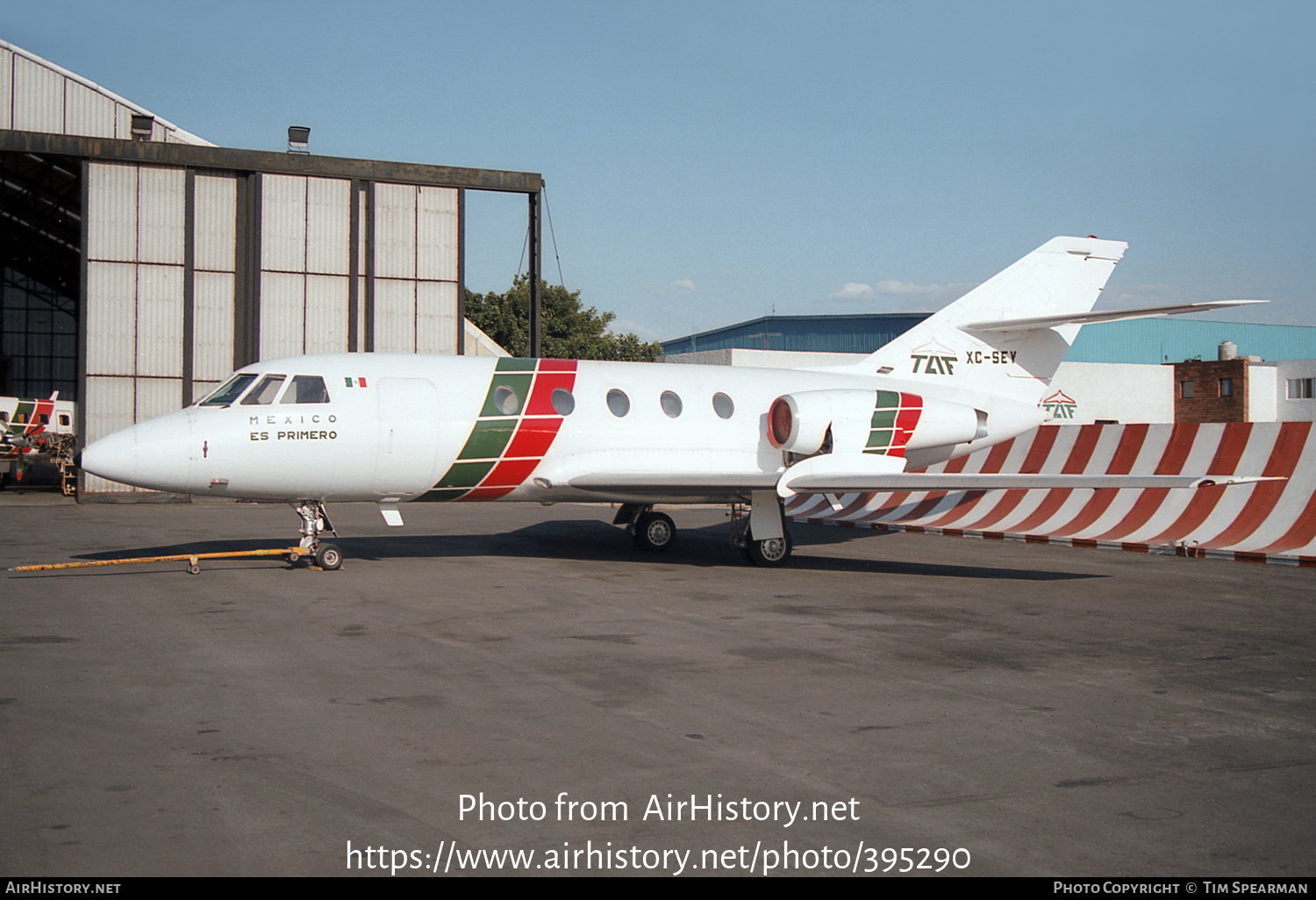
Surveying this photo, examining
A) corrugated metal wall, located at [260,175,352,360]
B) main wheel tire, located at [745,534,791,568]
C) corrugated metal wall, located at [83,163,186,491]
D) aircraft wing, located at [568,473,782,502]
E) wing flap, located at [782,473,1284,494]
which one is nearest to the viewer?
wing flap, located at [782,473,1284,494]

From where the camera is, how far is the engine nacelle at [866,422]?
1529 centimetres

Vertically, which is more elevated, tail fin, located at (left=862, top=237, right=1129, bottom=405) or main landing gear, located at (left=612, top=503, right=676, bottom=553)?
tail fin, located at (left=862, top=237, right=1129, bottom=405)

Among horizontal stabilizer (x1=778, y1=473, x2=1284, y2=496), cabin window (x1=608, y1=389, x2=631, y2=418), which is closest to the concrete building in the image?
cabin window (x1=608, y1=389, x2=631, y2=418)

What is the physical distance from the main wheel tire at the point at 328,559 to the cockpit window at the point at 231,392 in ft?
7.17

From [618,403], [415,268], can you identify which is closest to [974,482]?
[618,403]

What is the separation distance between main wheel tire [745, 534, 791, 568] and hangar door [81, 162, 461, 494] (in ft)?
58.1

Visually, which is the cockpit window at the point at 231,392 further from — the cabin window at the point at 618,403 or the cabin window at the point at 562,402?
the cabin window at the point at 618,403

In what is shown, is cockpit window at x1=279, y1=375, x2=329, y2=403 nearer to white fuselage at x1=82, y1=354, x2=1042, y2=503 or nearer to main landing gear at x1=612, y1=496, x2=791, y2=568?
white fuselage at x1=82, y1=354, x2=1042, y2=503

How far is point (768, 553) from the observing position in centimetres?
1510

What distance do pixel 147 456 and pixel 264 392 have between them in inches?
63.8

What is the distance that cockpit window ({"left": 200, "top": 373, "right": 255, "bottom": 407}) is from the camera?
13000 millimetres

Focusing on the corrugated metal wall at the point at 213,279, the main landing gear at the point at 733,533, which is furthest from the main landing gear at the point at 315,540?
the corrugated metal wall at the point at 213,279

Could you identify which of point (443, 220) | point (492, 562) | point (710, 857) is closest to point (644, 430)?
point (492, 562)

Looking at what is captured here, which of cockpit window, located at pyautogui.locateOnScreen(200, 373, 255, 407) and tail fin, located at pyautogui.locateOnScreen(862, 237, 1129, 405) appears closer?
cockpit window, located at pyautogui.locateOnScreen(200, 373, 255, 407)
